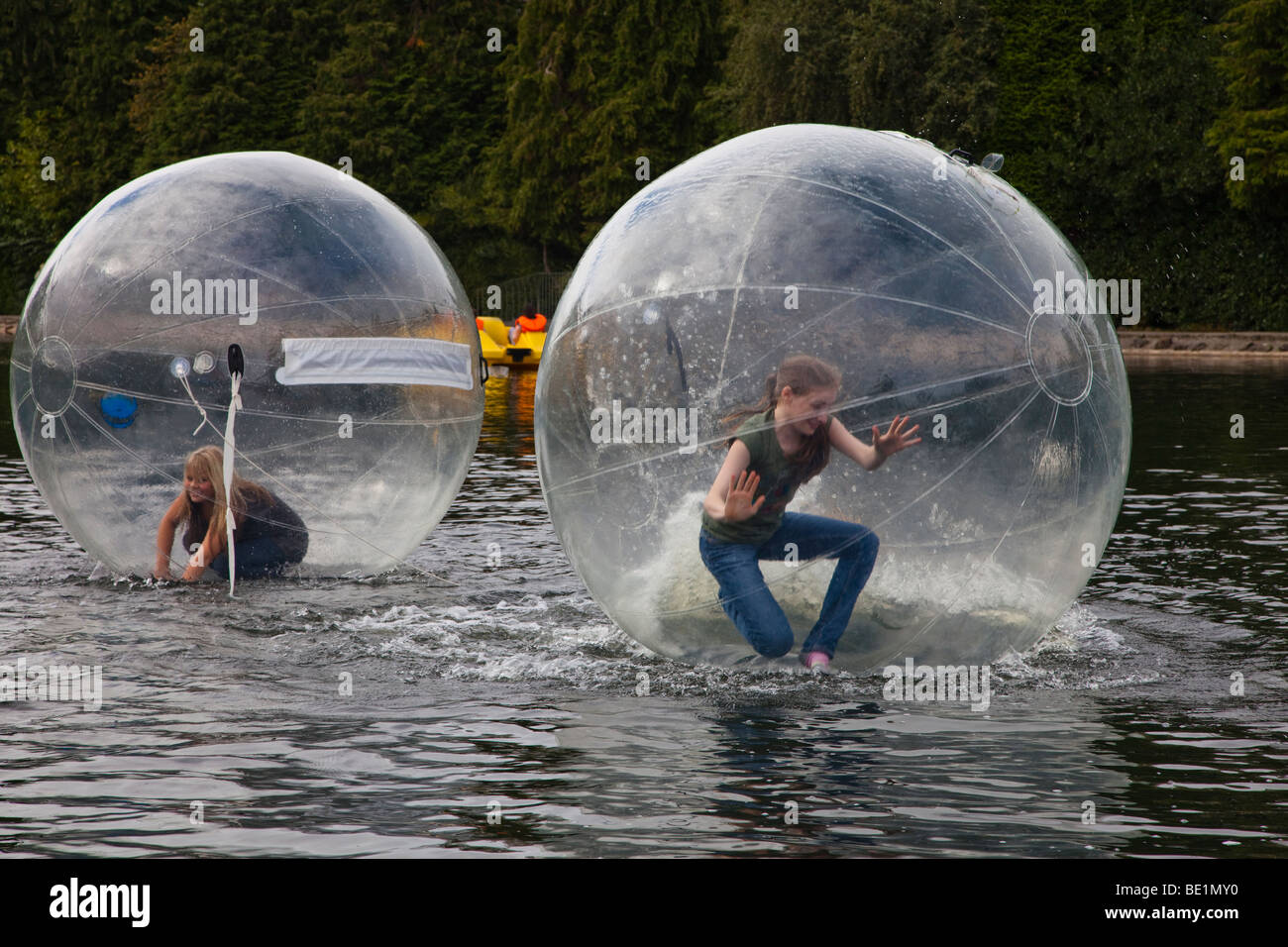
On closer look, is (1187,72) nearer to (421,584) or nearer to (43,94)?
(421,584)

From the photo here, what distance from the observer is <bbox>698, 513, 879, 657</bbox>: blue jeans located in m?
8.19

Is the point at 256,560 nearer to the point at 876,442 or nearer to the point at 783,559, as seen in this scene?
the point at 783,559

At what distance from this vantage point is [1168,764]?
730 cm

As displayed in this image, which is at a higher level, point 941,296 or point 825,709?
point 941,296

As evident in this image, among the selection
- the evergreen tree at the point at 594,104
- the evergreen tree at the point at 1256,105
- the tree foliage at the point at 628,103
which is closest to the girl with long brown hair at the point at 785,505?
the evergreen tree at the point at 1256,105

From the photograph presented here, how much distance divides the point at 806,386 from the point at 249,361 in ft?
13.9

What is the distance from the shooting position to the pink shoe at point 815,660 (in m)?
8.53

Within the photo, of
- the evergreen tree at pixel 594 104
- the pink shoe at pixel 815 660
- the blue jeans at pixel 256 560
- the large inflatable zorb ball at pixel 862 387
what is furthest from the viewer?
the evergreen tree at pixel 594 104

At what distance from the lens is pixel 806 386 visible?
26.6 feet

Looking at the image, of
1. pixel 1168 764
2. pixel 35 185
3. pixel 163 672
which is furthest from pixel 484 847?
pixel 35 185

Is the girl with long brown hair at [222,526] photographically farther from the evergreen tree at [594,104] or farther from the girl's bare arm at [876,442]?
the evergreen tree at [594,104]

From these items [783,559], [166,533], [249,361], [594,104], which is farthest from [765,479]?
[594,104]

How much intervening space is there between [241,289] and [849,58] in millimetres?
33480

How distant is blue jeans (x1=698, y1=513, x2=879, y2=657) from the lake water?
240 millimetres
